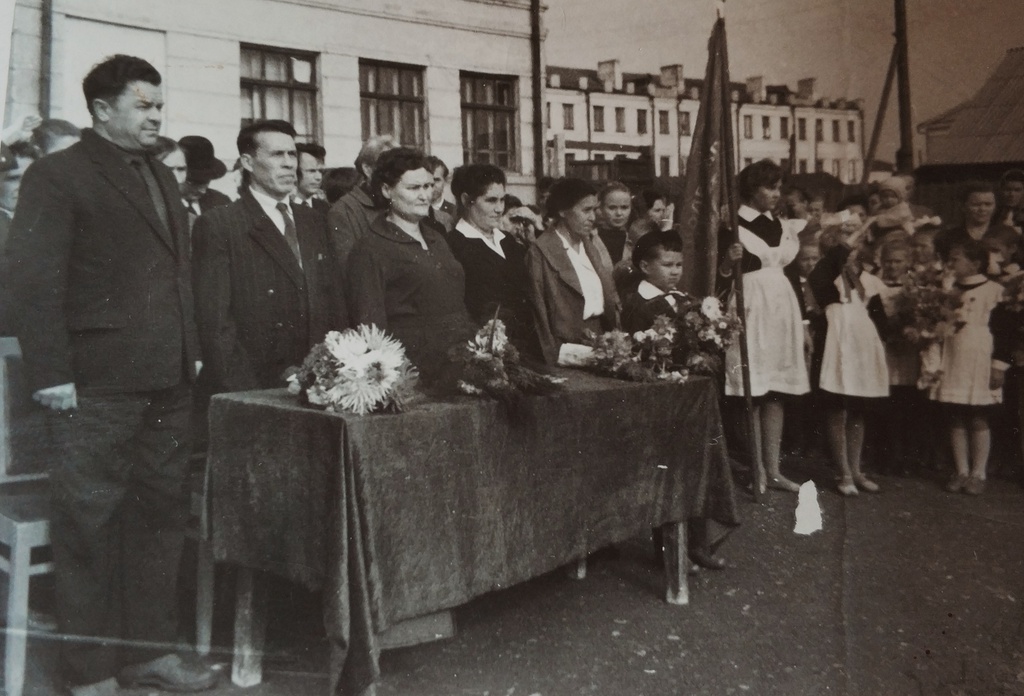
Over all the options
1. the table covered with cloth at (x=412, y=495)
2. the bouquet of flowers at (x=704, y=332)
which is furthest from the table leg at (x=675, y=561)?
the bouquet of flowers at (x=704, y=332)

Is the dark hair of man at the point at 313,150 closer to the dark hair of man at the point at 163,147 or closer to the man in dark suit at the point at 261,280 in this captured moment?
the man in dark suit at the point at 261,280

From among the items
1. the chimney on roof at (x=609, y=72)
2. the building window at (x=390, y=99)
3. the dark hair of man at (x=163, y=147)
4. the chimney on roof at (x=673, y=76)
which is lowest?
the dark hair of man at (x=163, y=147)

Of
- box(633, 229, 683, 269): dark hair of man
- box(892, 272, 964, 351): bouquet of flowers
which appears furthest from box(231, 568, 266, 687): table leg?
box(892, 272, 964, 351): bouquet of flowers

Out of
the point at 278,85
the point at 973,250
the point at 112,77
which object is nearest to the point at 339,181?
the point at 278,85

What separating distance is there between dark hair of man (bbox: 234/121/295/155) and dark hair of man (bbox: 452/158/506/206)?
77 cm

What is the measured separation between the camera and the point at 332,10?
3.02 meters

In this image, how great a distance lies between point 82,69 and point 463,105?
1.31 metres

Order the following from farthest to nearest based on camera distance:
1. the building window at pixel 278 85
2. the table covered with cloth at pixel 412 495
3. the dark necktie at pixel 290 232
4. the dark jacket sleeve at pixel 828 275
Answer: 1. the dark jacket sleeve at pixel 828 275
2. the dark necktie at pixel 290 232
3. the building window at pixel 278 85
4. the table covered with cloth at pixel 412 495

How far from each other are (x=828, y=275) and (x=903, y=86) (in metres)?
1.25

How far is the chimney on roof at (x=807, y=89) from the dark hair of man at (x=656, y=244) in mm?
783

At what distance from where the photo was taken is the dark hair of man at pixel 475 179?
3551mm

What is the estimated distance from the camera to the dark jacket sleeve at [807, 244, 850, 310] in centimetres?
454

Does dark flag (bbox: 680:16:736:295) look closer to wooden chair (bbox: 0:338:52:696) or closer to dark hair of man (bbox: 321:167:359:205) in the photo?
dark hair of man (bbox: 321:167:359:205)

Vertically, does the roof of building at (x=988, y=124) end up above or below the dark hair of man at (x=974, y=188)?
above
